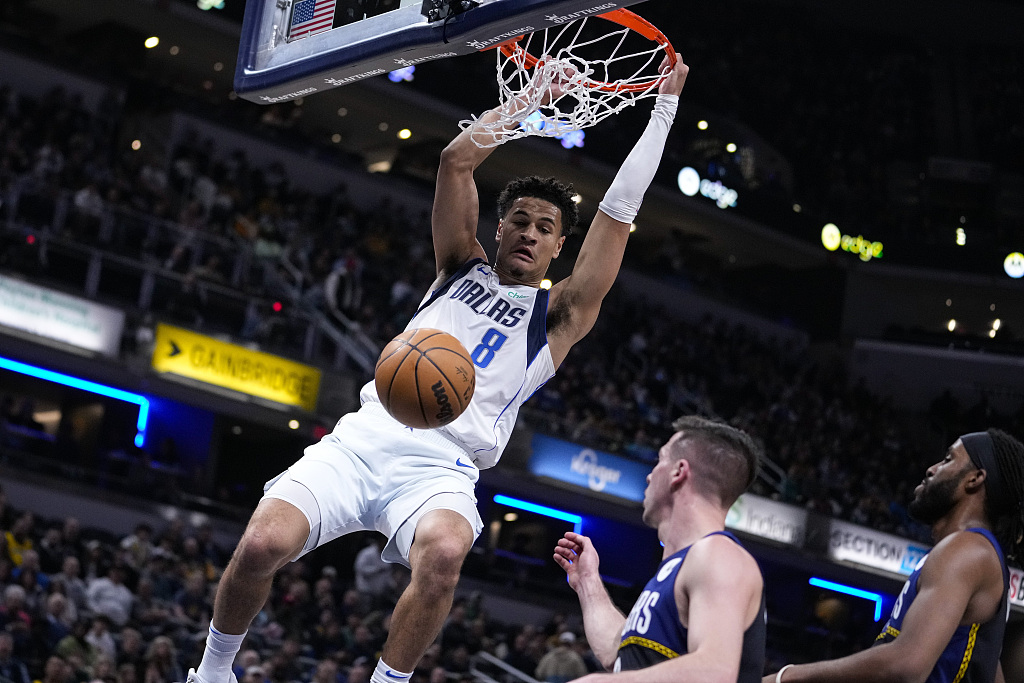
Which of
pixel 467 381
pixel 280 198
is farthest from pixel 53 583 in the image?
pixel 280 198

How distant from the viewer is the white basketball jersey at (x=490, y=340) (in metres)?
5.00

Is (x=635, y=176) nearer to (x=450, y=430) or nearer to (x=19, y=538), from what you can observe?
(x=450, y=430)

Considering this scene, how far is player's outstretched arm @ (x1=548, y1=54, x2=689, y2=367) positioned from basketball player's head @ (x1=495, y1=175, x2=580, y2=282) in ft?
0.53

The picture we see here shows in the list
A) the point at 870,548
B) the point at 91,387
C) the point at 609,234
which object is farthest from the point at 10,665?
the point at 870,548

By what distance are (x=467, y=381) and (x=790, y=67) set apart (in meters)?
28.8

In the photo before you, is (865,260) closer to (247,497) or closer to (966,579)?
(247,497)

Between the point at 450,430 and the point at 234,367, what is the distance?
39.3 ft

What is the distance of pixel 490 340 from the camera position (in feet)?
16.6

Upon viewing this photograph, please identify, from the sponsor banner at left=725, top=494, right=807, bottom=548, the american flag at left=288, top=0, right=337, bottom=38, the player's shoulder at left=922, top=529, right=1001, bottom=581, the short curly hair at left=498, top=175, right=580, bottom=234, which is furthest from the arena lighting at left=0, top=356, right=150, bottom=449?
the player's shoulder at left=922, top=529, right=1001, bottom=581

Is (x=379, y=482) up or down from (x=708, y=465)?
down

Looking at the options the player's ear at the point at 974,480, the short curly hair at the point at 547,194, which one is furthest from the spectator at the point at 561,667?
the player's ear at the point at 974,480

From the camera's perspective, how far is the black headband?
4078 mm

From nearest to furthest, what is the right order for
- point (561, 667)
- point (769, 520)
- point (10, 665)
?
point (10, 665), point (561, 667), point (769, 520)

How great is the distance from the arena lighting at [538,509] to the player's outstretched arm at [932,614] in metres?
17.6
